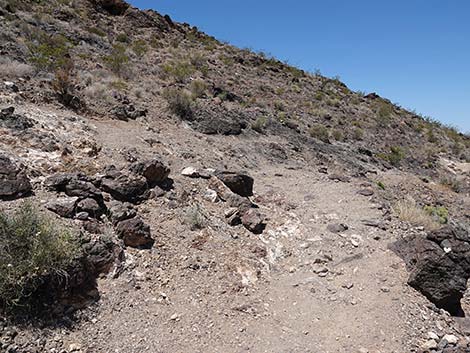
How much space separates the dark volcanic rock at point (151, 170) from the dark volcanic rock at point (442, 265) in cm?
405

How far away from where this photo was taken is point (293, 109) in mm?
16266

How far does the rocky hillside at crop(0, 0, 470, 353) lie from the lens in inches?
161

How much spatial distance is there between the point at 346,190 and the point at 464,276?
3.93 m

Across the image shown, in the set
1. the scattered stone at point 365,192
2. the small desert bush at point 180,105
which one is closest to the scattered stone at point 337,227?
the scattered stone at point 365,192

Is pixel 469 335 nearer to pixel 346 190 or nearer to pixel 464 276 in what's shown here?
pixel 464 276

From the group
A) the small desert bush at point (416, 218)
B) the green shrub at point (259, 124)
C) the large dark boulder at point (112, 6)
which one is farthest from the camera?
the large dark boulder at point (112, 6)

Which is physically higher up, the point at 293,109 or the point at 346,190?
the point at 293,109

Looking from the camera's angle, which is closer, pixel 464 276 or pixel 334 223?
pixel 464 276

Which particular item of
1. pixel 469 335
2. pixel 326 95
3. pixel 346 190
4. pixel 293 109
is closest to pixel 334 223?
pixel 346 190

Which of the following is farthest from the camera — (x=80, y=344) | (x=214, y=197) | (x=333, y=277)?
(x=214, y=197)

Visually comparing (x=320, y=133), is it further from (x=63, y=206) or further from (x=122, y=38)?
(x=63, y=206)

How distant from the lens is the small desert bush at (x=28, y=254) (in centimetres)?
368

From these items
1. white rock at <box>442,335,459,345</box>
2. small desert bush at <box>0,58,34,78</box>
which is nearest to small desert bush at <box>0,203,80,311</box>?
white rock at <box>442,335,459,345</box>

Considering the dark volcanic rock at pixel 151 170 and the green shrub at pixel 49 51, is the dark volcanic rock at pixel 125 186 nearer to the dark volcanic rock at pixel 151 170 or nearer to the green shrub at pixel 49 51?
the dark volcanic rock at pixel 151 170
